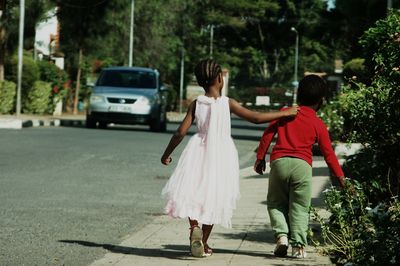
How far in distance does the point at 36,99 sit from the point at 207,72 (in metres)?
33.5

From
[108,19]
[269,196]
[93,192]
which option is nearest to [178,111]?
[108,19]

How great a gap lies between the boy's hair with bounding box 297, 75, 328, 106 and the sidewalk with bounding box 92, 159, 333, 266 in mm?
1105

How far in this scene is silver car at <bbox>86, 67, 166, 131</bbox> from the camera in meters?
30.9

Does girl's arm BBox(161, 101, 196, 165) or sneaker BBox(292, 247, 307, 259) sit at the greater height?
girl's arm BBox(161, 101, 196, 165)

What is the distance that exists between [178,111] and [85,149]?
168 ft

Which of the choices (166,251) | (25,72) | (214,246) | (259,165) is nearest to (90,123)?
(25,72)

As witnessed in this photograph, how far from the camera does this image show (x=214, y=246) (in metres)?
8.29

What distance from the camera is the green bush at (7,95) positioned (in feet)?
119

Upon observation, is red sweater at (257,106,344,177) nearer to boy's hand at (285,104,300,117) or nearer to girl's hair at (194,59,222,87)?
boy's hand at (285,104,300,117)

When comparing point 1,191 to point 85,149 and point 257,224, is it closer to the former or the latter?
point 257,224

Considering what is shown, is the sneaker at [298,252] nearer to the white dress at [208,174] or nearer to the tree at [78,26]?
the white dress at [208,174]

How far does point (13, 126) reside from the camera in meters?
29.2

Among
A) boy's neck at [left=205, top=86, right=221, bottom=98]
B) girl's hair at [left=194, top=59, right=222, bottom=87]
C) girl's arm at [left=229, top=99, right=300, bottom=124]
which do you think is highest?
girl's hair at [left=194, top=59, right=222, bottom=87]

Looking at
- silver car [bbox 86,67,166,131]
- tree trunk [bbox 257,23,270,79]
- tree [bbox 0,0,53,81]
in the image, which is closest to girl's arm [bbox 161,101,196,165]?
silver car [bbox 86,67,166,131]
